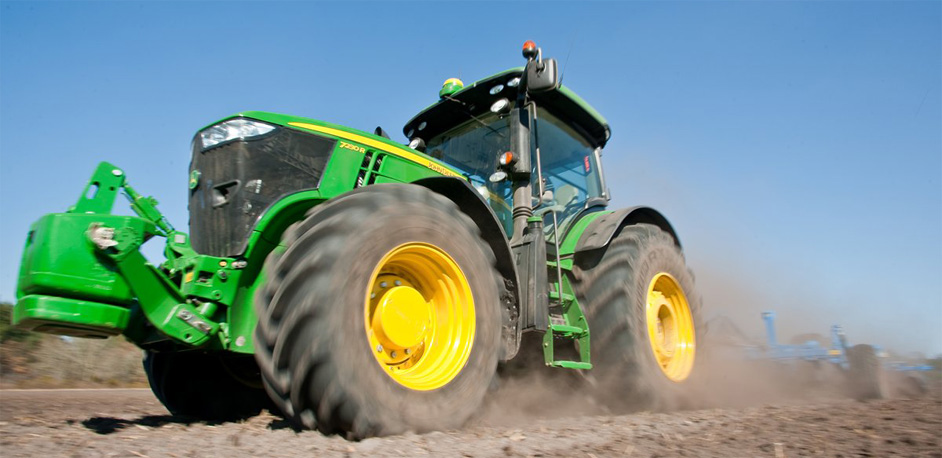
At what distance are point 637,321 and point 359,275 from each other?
2.65m

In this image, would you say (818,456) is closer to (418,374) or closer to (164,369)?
(418,374)

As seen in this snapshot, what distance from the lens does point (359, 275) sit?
2.56 metres

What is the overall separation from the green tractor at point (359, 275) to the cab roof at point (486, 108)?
0.02 metres

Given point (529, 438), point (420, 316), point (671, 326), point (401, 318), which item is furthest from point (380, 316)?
point (671, 326)

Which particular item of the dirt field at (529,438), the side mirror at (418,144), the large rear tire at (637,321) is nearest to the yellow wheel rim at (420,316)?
the dirt field at (529,438)

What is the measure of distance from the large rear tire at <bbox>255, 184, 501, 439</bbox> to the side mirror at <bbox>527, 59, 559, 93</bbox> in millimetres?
1195

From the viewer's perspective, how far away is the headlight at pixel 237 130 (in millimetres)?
3162

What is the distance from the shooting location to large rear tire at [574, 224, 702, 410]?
4.29 m

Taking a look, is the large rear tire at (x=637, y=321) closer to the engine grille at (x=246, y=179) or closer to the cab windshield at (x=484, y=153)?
the cab windshield at (x=484, y=153)

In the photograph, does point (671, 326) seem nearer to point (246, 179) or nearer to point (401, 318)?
point (401, 318)

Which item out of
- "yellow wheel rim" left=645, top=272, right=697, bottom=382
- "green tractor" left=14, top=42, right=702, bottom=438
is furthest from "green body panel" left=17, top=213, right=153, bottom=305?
"yellow wheel rim" left=645, top=272, right=697, bottom=382

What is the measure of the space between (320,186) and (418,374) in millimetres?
1152

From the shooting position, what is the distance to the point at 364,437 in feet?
7.91

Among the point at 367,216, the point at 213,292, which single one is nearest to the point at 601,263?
the point at 367,216
